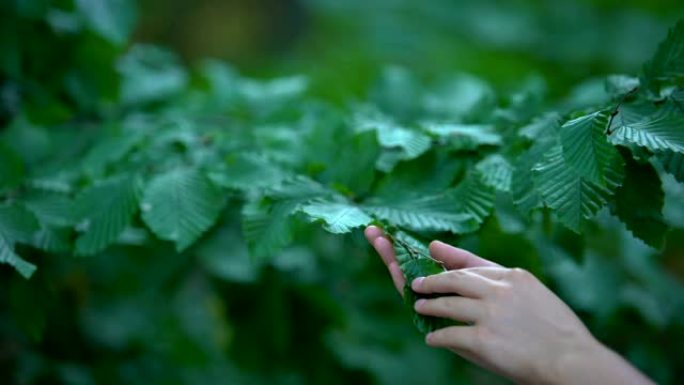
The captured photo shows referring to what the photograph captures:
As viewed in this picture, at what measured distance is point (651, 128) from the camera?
0.97 metres

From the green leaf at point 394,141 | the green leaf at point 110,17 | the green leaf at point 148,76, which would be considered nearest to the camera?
the green leaf at point 394,141

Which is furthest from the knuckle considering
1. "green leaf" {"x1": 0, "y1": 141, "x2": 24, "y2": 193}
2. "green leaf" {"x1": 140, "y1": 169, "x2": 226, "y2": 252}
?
"green leaf" {"x1": 0, "y1": 141, "x2": 24, "y2": 193}

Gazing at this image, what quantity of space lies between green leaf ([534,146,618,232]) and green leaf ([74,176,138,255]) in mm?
707

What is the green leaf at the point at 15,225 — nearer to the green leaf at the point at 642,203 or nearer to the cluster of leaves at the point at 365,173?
the cluster of leaves at the point at 365,173

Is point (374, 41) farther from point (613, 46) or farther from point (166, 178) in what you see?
point (166, 178)

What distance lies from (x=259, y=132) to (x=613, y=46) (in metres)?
2.35

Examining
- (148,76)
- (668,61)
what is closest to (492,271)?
(668,61)

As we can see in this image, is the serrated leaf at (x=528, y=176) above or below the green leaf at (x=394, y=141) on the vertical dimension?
below

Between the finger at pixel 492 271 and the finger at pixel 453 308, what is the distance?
0.04 metres

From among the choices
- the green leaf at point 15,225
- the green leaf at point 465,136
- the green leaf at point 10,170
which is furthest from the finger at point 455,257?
the green leaf at point 10,170

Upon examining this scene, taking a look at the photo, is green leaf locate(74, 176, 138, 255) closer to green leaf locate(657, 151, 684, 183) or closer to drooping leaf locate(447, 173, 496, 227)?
drooping leaf locate(447, 173, 496, 227)

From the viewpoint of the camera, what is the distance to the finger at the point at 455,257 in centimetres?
95

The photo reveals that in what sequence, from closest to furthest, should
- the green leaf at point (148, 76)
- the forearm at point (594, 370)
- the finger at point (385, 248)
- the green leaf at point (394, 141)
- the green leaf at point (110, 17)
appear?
1. the forearm at point (594, 370)
2. the finger at point (385, 248)
3. the green leaf at point (394, 141)
4. the green leaf at point (110, 17)
5. the green leaf at point (148, 76)

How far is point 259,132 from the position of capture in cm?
156
